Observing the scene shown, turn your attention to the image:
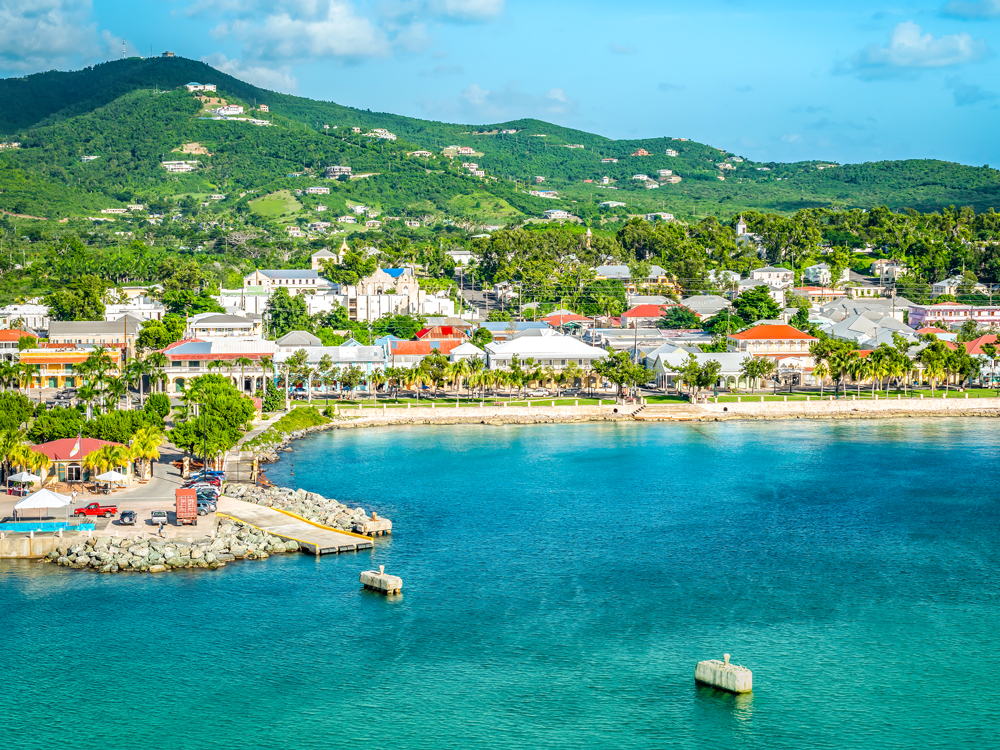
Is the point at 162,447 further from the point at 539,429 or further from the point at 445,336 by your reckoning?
the point at 445,336

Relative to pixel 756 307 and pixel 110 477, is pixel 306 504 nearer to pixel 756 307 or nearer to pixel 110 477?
pixel 110 477

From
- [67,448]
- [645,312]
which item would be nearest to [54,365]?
[67,448]

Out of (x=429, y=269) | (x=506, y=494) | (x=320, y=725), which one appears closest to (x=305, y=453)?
(x=506, y=494)

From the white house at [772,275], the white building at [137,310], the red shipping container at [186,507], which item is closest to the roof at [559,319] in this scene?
the white house at [772,275]

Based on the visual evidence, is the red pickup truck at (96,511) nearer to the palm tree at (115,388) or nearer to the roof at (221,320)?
the palm tree at (115,388)

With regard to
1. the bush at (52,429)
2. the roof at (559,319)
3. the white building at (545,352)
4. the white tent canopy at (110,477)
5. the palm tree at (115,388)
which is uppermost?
the roof at (559,319)

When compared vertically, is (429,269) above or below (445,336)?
above

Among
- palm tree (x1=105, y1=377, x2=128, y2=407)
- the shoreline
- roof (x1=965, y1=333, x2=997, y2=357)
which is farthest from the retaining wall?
palm tree (x1=105, y1=377, x2=128, y2=407)
